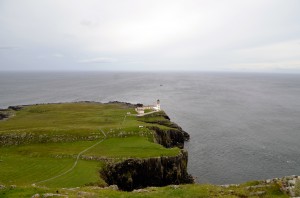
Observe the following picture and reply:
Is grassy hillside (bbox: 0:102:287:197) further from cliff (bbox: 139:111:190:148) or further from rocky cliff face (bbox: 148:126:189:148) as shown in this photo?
cliff (bbox: 139:111:190:148)

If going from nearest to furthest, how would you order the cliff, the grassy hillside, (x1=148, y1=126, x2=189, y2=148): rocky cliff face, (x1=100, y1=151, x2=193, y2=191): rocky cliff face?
1. the grassy hillside
2. (x1=100, y1=151, x2=193, y2=191): rocky cliff face
3. (x1=148, y1=126, x2=189, y2=148): rocky cliff face
4. the cliff

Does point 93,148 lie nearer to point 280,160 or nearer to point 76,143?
point 76,143

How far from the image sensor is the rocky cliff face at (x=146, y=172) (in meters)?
53.7

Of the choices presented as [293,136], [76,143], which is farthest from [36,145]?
[293,136]

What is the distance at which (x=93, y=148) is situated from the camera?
63.2m

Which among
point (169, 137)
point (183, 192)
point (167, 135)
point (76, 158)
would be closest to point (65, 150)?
point (76, 158)

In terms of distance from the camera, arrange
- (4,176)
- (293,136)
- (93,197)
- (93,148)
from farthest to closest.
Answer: (293,136) → (93,148) → (4,176) → (93,197)

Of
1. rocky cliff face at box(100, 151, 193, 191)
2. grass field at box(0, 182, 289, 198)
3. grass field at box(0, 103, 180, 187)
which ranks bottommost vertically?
rocky cliff face at box(100, 151, 193, 191)

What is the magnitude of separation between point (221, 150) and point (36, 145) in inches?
2021

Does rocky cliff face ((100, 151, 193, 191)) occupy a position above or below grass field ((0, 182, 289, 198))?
below

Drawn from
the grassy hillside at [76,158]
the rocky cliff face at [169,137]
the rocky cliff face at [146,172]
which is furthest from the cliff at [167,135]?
the rocky cliff face at [146,172]

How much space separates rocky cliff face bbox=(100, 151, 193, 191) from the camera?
53688 mm

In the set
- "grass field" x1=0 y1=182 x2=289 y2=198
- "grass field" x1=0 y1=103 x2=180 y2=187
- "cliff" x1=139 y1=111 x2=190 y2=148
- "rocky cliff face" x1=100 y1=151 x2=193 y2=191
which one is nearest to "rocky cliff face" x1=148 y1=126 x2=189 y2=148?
"cliff" x1=139 y1=111 x2=190 y2=148

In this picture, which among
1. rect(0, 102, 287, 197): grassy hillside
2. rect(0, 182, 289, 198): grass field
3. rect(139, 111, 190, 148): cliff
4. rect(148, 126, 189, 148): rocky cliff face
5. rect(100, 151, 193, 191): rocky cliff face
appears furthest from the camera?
rect(139, 111, 190, 148): cliff
